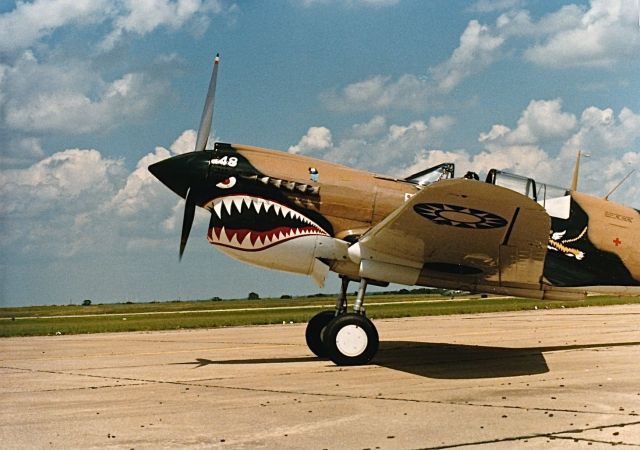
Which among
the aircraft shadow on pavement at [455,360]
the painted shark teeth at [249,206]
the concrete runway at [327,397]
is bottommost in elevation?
the concrete runway at [327,397]

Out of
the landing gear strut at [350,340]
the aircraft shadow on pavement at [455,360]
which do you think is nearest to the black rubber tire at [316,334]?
the aircraft shadow on pavement at [455,360]

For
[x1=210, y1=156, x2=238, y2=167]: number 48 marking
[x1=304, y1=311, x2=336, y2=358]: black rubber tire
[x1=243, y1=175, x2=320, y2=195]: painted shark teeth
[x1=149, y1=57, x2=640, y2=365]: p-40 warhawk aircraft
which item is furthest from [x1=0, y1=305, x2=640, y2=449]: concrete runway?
[x1=210, y1=156, x2=238, y2=167]: number 48 marking

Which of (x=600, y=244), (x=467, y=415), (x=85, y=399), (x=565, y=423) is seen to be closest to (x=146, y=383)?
(x=85, y=399)

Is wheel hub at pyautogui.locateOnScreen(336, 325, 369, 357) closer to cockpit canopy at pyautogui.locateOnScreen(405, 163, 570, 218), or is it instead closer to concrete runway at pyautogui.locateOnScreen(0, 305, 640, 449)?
concrete runway at pyautogui.locateOnScreen(0, 305, 640, 449)

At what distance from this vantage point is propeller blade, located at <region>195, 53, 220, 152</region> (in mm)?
12594

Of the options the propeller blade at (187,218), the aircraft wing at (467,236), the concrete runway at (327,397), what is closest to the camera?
the concrete runway at (327,397)

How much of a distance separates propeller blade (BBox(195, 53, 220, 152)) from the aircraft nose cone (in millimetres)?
674

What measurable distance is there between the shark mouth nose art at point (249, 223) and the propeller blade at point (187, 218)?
0.26 metres

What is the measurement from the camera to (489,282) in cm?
1168

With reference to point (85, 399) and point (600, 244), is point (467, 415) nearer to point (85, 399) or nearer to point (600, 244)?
point (85, 399)

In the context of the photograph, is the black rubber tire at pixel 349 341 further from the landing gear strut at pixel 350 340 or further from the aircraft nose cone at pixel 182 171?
the aircraft nose cone at pixel 182 171

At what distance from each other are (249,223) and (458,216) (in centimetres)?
321

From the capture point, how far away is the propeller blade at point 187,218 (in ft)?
38.2

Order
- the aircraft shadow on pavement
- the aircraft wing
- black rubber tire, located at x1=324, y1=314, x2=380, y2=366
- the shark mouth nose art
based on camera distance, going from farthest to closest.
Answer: the shark mouth nose art < black rubber tire, located at x1=324, y1=314, x2=380, y2=366 < the aircraft shadow on pavement < the aircraft wing
